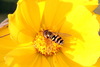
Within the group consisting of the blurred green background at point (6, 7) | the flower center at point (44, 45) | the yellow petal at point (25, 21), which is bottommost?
the blurred green background at point (6, 7)

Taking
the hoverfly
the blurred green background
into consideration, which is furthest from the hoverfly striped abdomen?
the blurred green background

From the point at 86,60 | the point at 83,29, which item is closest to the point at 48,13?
the point at 83,29

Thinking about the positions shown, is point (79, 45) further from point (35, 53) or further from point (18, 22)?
point (18, 22)

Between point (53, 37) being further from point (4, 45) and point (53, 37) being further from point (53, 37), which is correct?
point (4, 45)

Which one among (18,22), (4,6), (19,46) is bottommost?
(4,6)

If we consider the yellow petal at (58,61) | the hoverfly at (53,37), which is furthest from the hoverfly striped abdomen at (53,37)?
the yellow petal at (58,61)

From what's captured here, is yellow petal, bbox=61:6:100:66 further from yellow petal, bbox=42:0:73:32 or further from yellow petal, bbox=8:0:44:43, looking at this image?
yellow petal, bbox=8:0:44:43

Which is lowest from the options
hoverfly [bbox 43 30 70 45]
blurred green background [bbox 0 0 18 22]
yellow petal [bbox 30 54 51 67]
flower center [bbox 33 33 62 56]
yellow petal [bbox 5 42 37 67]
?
blurred green background [bbox 0 0 18 22]

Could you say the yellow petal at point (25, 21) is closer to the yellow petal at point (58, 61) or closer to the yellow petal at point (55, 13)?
the yellow petal at point (55, 13)
